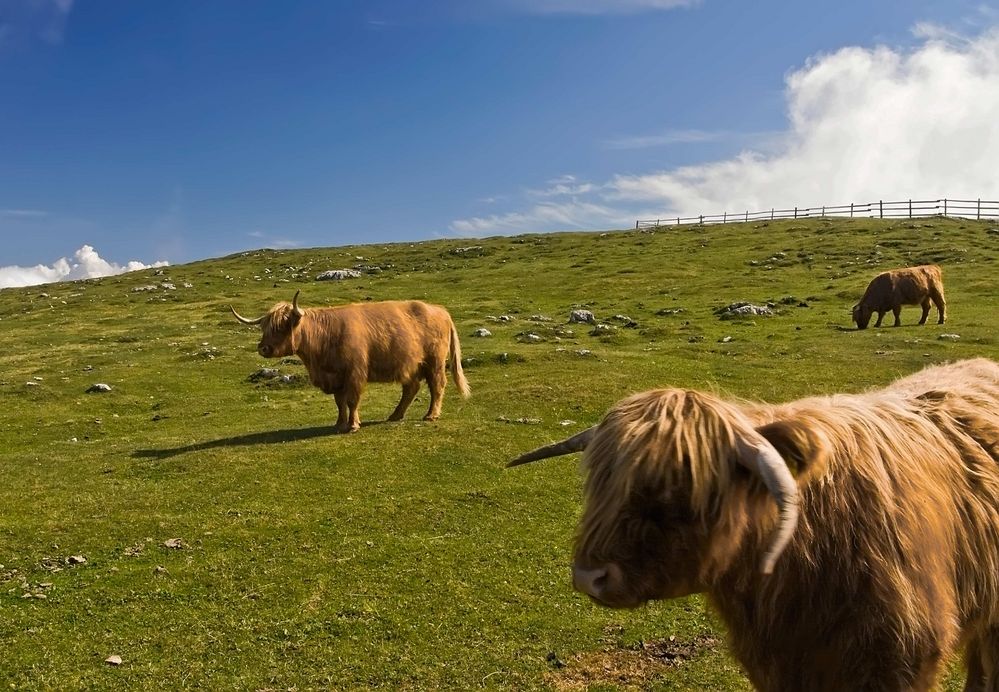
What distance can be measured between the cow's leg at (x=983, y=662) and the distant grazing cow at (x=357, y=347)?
44.4 ft

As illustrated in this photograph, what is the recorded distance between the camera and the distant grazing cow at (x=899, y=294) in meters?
32.8

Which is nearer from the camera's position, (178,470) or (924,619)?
(924,619)

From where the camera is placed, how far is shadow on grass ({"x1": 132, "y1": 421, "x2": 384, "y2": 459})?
16.2m

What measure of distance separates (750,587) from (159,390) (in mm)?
26009

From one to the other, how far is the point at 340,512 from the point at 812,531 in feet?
28.9

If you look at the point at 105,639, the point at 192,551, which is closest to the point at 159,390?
the point at 192,551

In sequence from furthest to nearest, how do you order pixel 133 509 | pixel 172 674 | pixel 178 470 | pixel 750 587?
pixel 178 470 < pixel 133 509 < pixel 172 674 < pixel 750 587

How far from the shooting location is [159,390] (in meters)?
26.2

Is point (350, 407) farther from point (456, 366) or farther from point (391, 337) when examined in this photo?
point (456, 366)

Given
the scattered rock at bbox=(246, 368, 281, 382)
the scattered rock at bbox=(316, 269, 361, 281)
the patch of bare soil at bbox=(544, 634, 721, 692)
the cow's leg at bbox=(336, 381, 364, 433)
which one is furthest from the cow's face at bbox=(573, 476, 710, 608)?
the scattered rock at bbox=(316, 269, 361, 281)

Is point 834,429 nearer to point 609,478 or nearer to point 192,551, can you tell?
point 609,478

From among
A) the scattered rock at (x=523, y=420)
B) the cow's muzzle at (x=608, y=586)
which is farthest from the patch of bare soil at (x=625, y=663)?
the scattered rock at (x=523, y=420)

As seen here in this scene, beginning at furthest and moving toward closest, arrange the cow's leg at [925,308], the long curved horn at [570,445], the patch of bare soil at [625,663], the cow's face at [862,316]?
the cow's leg at [925,308] < the cow's face at [862,316] < the patch of bare soil at [625,663] < the long curved horn at [570,445]

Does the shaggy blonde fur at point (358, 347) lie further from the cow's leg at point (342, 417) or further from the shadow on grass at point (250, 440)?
the shadow on grass at point (250, 440)
